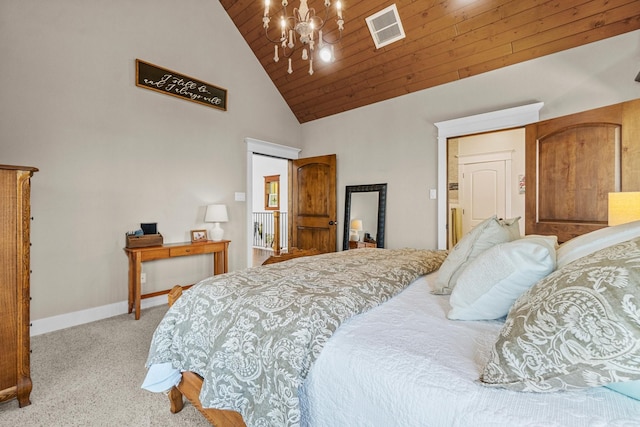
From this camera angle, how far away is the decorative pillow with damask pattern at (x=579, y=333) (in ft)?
1.82

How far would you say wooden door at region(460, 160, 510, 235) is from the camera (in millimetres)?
5000

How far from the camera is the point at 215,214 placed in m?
3.70

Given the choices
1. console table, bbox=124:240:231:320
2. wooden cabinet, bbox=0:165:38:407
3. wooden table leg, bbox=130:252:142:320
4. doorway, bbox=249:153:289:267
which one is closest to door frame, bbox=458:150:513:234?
doorway, bbox=249:153:289:267

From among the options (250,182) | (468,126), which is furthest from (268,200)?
(468,126)

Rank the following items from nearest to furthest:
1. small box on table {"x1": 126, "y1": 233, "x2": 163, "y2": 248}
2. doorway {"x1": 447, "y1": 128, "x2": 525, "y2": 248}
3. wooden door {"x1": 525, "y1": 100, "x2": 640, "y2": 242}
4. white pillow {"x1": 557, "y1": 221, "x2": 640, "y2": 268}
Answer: white pillow {"x1": 557, "y1": 221, "x2": 640, "y2": 268} < wooden door {"x1": 525, "y1": 100, "x2": 640, "y2": 242} < small box on table {"x1": 126, "y1": 233, "x2": 163, "y2": 248} < doorway {"x1": 447, "y1": 128, "x2": 525, "y2": 248}

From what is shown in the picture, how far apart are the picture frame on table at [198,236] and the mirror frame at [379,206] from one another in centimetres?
197

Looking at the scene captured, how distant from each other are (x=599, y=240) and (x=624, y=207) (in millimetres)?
1512

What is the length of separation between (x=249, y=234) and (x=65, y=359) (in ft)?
Result: 7.99

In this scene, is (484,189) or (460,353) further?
(484,189)

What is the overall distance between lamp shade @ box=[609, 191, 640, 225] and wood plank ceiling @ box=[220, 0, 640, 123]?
1.68 metres

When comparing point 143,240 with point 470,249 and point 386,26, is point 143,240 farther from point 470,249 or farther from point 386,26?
point 386,26

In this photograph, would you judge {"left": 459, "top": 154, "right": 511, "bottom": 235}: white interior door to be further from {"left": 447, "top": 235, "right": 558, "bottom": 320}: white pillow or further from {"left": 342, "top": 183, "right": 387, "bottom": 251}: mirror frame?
{"left": 447, "top": 235, "right": 558, "bottom": 320}: white pillow

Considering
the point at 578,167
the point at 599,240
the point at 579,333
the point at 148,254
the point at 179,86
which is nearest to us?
the point at 579,333

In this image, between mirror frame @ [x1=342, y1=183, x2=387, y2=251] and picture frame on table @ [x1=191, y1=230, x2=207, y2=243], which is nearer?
picture frame on table @ [x1=191, y1=230, x2=207, y2=243]
